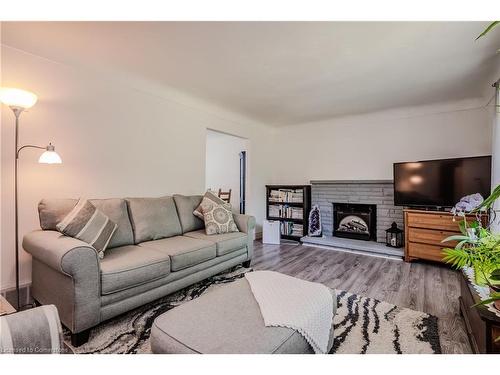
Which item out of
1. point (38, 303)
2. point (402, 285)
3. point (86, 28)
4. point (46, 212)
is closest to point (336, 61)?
point (86, 28)

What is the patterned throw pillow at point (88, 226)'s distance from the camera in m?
1.86

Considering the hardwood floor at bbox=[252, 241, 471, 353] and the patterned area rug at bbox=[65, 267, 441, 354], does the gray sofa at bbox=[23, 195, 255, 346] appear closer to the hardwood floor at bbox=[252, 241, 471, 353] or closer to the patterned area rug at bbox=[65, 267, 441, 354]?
the patterned area rug at bbox=[65, 267, 441, 354]

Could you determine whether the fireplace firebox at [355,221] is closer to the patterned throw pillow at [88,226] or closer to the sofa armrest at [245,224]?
the sofa armrest at [245,224]

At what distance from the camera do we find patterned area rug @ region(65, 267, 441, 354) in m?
1.56

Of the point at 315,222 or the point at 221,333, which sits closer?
the point at 221,333

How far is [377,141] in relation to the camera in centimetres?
417

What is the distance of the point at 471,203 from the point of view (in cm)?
179

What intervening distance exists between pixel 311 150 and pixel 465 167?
2.33 meters

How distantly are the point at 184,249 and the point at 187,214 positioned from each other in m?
0.83

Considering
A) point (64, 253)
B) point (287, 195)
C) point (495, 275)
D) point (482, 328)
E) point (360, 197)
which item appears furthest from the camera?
point (287, 195)

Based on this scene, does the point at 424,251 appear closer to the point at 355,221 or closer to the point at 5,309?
the point at 355,221

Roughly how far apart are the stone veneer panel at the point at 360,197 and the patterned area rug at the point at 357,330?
7.27ft

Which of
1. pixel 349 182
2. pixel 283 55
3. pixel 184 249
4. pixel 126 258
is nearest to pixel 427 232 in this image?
pixel 349 182

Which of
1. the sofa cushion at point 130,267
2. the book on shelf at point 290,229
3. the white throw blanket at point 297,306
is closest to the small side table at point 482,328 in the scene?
the white throw blanket at point 297,306
